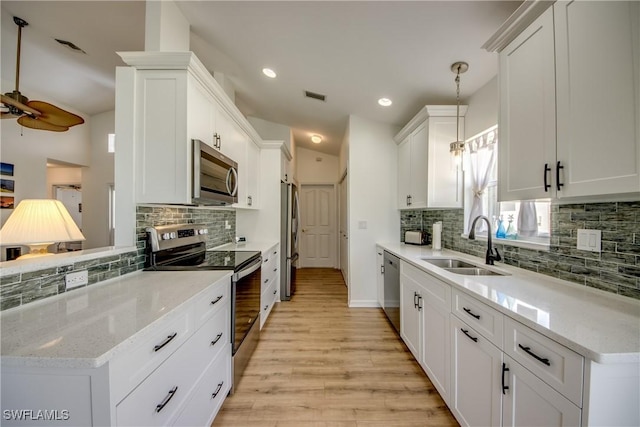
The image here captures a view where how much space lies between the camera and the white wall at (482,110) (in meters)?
2.08

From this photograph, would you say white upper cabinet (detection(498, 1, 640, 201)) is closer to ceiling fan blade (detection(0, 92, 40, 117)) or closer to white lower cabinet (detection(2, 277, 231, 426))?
white lower cabinet (detection(2, 277, 231, 426))

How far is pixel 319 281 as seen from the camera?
15.5ft

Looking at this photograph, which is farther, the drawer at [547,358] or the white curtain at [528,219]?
the white curtain at [528,219]

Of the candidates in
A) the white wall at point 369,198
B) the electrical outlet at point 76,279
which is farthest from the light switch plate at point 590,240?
the electrical outlet at point 76,279

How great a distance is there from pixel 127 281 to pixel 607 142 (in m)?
2.37

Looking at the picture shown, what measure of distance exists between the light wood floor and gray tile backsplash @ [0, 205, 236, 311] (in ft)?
3.81

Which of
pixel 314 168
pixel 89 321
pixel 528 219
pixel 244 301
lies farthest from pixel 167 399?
pixel 314 168

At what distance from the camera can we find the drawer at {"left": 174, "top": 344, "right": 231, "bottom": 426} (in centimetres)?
117

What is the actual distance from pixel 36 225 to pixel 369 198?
10.7 feet

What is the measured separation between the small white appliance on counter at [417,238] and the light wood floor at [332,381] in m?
1.10

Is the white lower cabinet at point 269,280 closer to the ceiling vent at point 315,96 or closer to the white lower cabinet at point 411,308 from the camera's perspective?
the white lower cabinet at point 411,308

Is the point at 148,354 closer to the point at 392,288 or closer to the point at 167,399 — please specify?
the point at 167,399

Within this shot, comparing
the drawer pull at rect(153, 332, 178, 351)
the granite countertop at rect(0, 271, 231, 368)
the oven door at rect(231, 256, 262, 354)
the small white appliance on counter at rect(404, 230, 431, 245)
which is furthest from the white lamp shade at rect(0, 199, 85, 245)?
the small white appliance on counter at rect(404, 230, 431, 245)

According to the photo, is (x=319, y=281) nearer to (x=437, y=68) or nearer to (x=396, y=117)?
(x=396, y=117)
